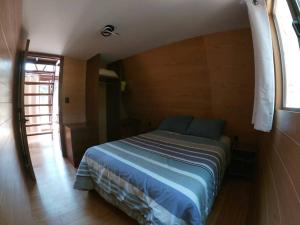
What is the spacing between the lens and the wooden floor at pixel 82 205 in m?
1.75

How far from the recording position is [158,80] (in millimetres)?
3314

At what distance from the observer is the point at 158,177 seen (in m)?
1.48

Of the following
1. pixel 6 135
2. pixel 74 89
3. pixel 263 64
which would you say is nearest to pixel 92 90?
pixel 74 89

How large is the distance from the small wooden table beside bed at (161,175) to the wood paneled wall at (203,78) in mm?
349

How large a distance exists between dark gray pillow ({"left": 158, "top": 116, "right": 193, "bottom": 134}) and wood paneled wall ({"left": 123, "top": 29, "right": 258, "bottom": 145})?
0.21m

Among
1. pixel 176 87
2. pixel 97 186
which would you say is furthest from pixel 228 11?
pixel 97 186

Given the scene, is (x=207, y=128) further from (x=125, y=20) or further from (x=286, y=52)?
(x=125, y=20)

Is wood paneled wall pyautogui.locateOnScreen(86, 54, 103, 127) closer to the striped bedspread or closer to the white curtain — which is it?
the striped bedspread

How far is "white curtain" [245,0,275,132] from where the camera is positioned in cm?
133

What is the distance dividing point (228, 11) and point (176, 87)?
158cm

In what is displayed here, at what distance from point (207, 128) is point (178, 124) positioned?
0.56 metres

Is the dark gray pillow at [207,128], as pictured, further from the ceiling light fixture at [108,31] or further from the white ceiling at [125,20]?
the ceiling light fixture at [108,31]

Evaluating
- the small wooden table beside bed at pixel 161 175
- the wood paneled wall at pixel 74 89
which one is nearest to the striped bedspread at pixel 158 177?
the small wooden table beside bed at pixel 161 175

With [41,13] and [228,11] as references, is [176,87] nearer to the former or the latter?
[228,11]
